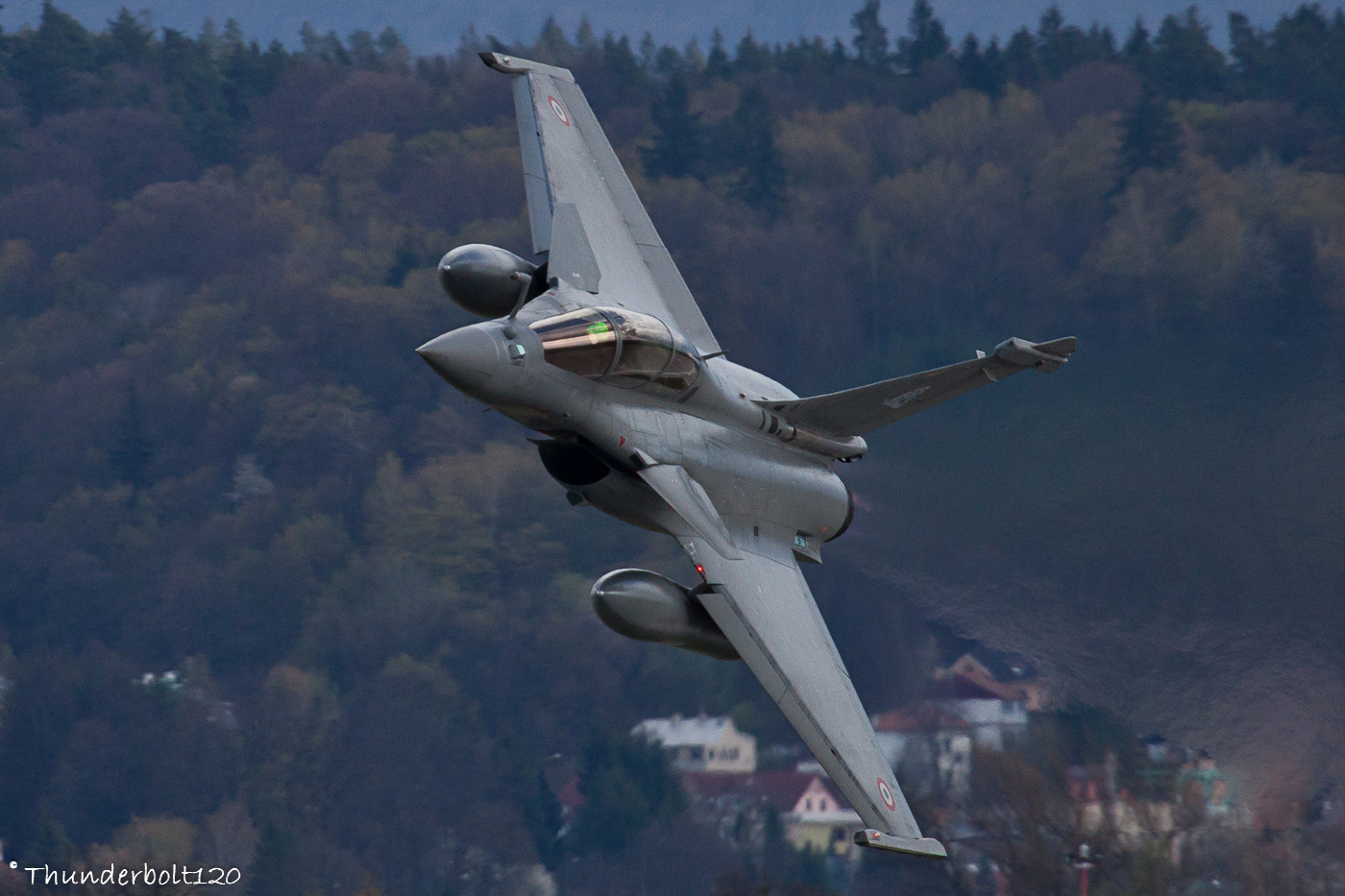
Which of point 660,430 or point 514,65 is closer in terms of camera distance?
point 660,430

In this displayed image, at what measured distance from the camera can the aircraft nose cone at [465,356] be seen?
17.9 m

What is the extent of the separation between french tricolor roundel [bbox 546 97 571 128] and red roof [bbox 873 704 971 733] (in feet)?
55.7

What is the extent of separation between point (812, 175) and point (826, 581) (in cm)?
4674

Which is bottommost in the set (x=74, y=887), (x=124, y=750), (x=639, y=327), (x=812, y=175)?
(x=124, y=750)

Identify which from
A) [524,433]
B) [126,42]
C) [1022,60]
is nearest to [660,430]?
[524,433]

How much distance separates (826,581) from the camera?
122ft

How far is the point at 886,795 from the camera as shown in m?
19.4

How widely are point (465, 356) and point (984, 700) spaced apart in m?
19.4

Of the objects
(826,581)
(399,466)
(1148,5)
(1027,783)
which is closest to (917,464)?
(826,581)

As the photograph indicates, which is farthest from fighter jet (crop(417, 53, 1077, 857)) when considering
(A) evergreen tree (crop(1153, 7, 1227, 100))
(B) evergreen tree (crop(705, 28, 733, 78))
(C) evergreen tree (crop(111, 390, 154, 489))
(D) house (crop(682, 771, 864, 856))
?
(B) evergreen tree (crop(705, 28, 733, 78))

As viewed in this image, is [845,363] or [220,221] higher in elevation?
[845,363]

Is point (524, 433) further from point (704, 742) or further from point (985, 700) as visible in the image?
point (985, 700)

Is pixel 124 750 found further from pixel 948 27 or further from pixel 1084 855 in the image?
pixel 948 27

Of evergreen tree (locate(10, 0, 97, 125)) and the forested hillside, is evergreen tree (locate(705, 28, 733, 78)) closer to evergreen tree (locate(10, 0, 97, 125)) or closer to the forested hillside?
the forested hillside
